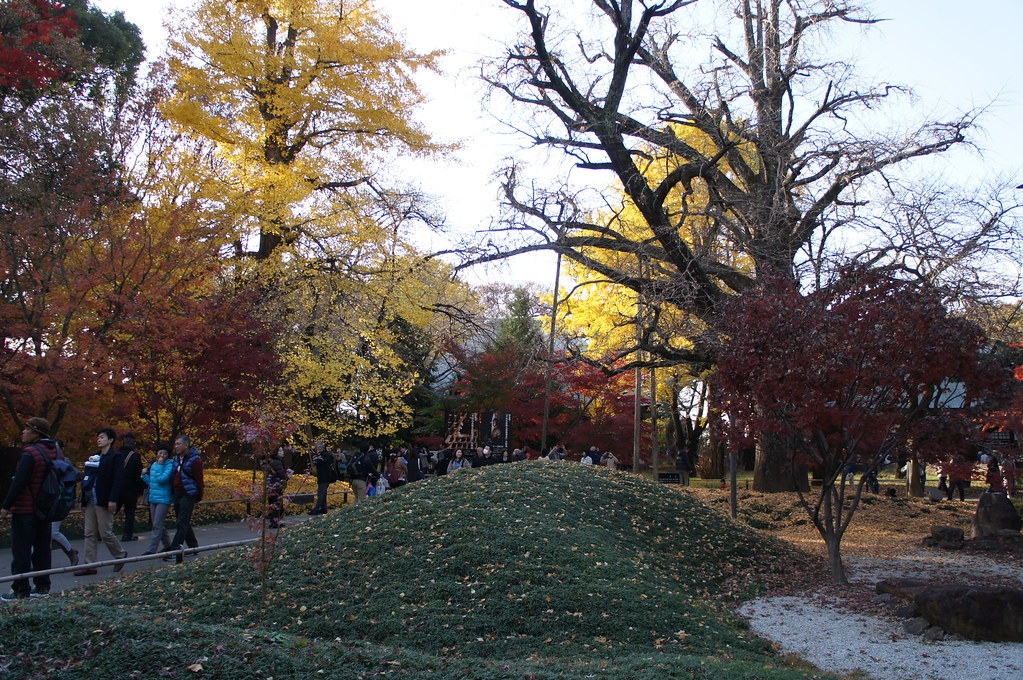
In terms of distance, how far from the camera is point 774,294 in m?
10.5

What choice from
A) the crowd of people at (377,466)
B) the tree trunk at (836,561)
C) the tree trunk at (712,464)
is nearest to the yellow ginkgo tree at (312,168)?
the crowd of people at (377,466)

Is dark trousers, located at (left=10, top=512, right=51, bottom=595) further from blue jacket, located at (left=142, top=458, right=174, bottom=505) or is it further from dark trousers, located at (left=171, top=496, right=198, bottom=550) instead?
blue jacket, located at (left=142, top=458, right=174, bottom=505)

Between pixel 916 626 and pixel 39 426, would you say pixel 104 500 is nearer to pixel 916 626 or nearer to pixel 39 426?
pixel 39 426

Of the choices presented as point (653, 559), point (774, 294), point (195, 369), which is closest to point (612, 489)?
point (653, 559)

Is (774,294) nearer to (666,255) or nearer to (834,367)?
(834,367)

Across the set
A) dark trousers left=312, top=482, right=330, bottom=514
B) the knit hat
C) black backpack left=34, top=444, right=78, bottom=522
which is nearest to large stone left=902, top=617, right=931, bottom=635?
black backpack left=34, top=444, right=78, bottom=522

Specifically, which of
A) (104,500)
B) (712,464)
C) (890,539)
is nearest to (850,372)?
(890,539)

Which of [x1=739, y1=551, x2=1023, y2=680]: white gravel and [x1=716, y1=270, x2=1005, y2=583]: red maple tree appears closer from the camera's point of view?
[x1=739, y1=551, x2=1023, y2=680]: white gravel

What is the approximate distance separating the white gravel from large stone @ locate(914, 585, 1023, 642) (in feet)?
0.40

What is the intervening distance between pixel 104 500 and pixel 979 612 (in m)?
9.57

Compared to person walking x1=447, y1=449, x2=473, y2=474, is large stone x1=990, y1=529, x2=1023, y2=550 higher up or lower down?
lower down

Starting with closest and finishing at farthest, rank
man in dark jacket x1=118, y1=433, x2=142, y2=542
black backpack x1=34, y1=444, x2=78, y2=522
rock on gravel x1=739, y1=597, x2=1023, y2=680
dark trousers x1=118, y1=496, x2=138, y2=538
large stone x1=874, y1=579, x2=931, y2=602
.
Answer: rock on gravel x1=739, y1=597, x2=1023, y2=680 < black backpack x1=34, y1=444, x2=78, y2=522 < large stone x1=874, y1=579, x2=931, y2=602 < man in dark jacket x1=118, y1=433, x2=142, y2=542 < dark trousers x1=118, y1=496, x2=138, y2=538

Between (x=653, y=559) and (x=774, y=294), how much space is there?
3.81 metres

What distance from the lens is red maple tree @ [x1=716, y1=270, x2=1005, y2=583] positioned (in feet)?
31.0
